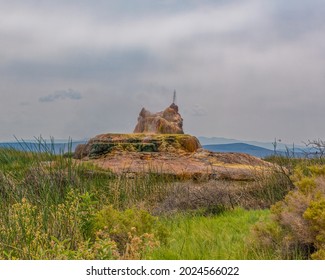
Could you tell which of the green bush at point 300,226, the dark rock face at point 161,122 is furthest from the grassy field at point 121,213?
the dark rock face at point 161,122

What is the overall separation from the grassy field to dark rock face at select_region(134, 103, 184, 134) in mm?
5420

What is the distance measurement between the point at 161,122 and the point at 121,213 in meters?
10.6

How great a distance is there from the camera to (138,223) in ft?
24.6

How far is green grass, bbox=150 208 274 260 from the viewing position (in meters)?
6.26

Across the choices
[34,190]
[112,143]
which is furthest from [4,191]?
[112,143]

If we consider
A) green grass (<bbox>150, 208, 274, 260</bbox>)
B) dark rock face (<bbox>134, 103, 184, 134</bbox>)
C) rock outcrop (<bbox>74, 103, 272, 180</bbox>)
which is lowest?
→ green grass (<bbox>150, 208, 274, 260</bbox>)

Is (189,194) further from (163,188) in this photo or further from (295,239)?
(295,239)

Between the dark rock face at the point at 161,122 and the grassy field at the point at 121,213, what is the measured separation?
542cm

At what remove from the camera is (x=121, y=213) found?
7.78 m

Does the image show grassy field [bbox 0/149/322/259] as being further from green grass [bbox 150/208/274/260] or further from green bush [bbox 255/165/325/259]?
green bush [bbox 255/165/325/259]

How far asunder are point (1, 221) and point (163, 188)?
4988 mm

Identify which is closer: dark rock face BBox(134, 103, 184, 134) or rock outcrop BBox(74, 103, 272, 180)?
rock outcrop BBox(74, 103, 272, 180)

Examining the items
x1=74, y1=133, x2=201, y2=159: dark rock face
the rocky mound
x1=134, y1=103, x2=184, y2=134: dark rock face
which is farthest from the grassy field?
x1=134, y1=103, x2=184, y2=134: dark rock face
